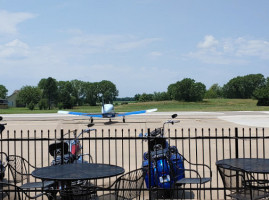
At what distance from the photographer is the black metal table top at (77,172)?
4713 mm

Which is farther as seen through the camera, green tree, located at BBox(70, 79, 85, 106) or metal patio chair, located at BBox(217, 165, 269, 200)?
green tree, located at BBox(70, 79, 85, 106)

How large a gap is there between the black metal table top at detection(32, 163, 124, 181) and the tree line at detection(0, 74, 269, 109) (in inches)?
4311

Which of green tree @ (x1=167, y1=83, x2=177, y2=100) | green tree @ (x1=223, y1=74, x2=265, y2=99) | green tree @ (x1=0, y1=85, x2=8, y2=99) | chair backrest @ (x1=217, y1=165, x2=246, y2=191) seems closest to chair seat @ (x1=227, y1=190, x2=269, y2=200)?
chair backrest @ (x1=217, y1=165, x2=246, y2=191)

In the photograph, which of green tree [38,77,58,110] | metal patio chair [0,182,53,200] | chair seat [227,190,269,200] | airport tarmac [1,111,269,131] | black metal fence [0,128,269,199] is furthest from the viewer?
green tree [38,77,58,110]

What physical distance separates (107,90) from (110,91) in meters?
1.99

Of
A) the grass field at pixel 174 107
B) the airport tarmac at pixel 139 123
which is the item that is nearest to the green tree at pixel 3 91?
the grass field at pixel 174 107

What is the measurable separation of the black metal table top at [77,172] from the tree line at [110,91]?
359 feet

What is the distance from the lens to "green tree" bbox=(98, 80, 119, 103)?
15088 centimetres

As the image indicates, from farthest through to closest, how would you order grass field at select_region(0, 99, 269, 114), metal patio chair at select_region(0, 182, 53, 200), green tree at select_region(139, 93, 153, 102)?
green tree at select_region(139, 93, 153, 102)
grass field at select_region(0, 99, 269, 114)
metal patio chair at select_region(0, 182, 53, 200)

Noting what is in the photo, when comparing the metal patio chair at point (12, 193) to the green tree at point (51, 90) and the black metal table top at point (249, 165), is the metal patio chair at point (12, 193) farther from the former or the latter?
the green tree at point (51, 90)

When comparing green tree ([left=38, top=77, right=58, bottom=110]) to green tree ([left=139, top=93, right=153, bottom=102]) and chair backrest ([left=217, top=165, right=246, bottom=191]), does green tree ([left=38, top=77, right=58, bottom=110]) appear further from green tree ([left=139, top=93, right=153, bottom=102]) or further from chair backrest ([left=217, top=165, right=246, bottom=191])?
chair backrest ([left=217, top=165, right=246, bottom=191])

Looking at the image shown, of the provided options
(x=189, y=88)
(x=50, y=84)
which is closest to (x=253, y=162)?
(x=50, y=84)

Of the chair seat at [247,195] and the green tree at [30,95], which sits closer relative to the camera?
the chair seat at [247,195]

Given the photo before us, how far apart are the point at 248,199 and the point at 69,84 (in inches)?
5636
